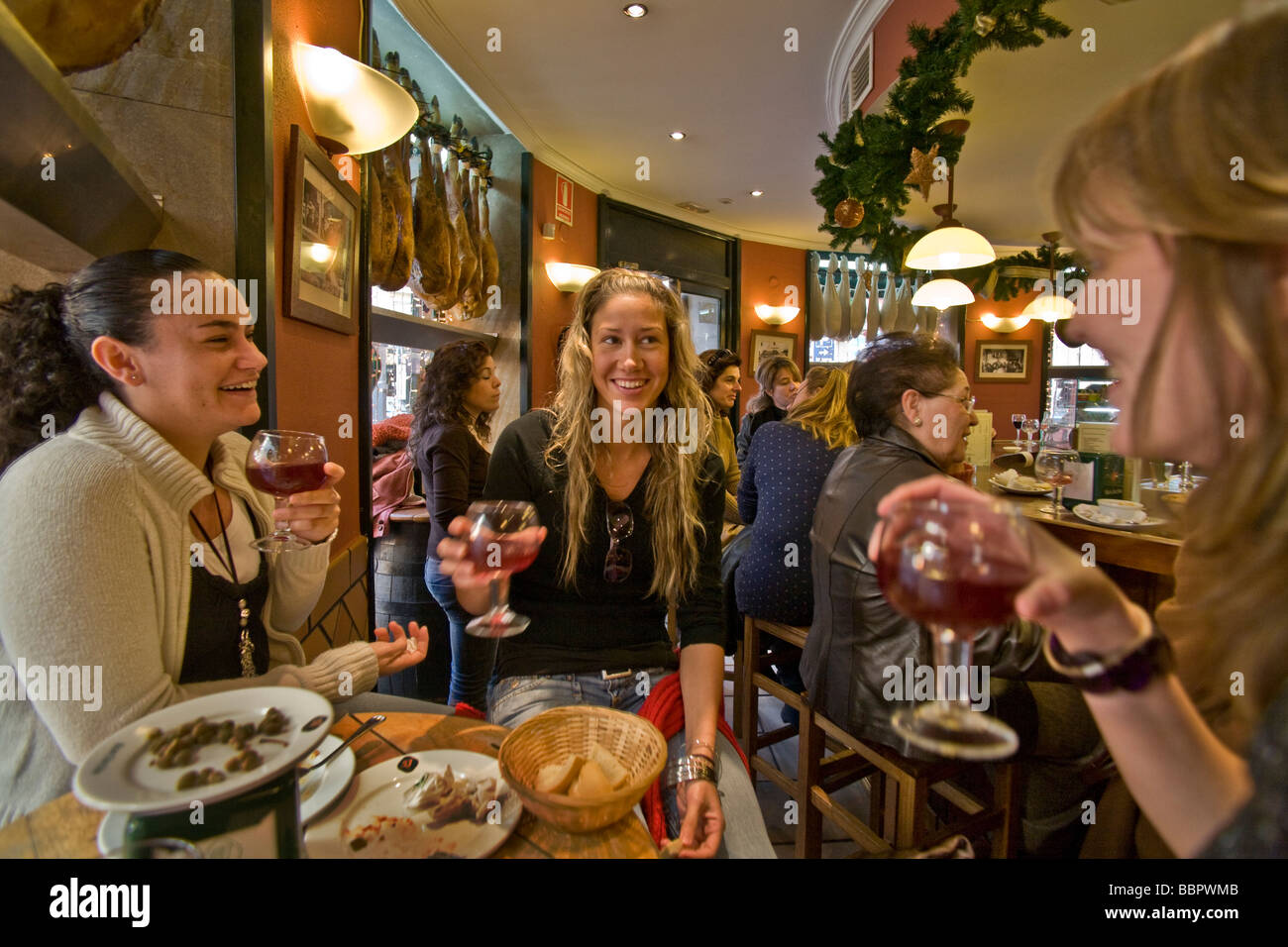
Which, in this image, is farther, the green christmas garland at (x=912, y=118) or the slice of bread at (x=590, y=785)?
the green christmas garland at (x=912, y=118)

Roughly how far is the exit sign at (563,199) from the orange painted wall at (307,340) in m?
2.50

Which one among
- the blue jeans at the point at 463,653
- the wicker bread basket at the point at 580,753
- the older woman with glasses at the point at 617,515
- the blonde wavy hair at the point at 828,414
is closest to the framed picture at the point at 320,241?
the older woman with glasses at the point at 617,515

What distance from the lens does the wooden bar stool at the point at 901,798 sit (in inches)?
54.2

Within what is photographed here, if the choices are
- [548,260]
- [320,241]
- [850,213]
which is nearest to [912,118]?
[850,213]

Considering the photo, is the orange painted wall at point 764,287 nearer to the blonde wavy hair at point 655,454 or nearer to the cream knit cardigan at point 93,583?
the blonde wavy hair at point 655,454

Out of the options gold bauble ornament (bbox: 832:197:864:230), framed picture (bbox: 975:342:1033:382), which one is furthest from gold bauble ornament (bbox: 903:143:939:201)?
framed picture (bbox: 975:342:1033:382)

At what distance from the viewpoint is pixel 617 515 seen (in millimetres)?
1455

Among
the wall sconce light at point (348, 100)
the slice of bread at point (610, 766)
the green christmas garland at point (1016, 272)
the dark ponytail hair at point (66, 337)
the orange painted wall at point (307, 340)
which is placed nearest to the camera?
the slice of bread at point (610, 766)

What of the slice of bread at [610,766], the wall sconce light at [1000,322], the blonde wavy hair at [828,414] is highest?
the wall sconce light at [1000,322]

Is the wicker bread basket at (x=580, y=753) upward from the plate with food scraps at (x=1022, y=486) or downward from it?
downward

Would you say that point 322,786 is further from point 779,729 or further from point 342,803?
point 779,729

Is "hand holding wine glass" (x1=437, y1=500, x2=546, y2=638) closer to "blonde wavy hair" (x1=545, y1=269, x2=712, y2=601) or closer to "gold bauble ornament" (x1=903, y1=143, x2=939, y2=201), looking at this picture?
"blonde wavy hair" (x1=545, y1=269, x2=712, y2=601)

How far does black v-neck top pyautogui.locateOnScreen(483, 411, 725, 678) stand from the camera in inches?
55.0

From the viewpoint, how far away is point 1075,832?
1.54 m
